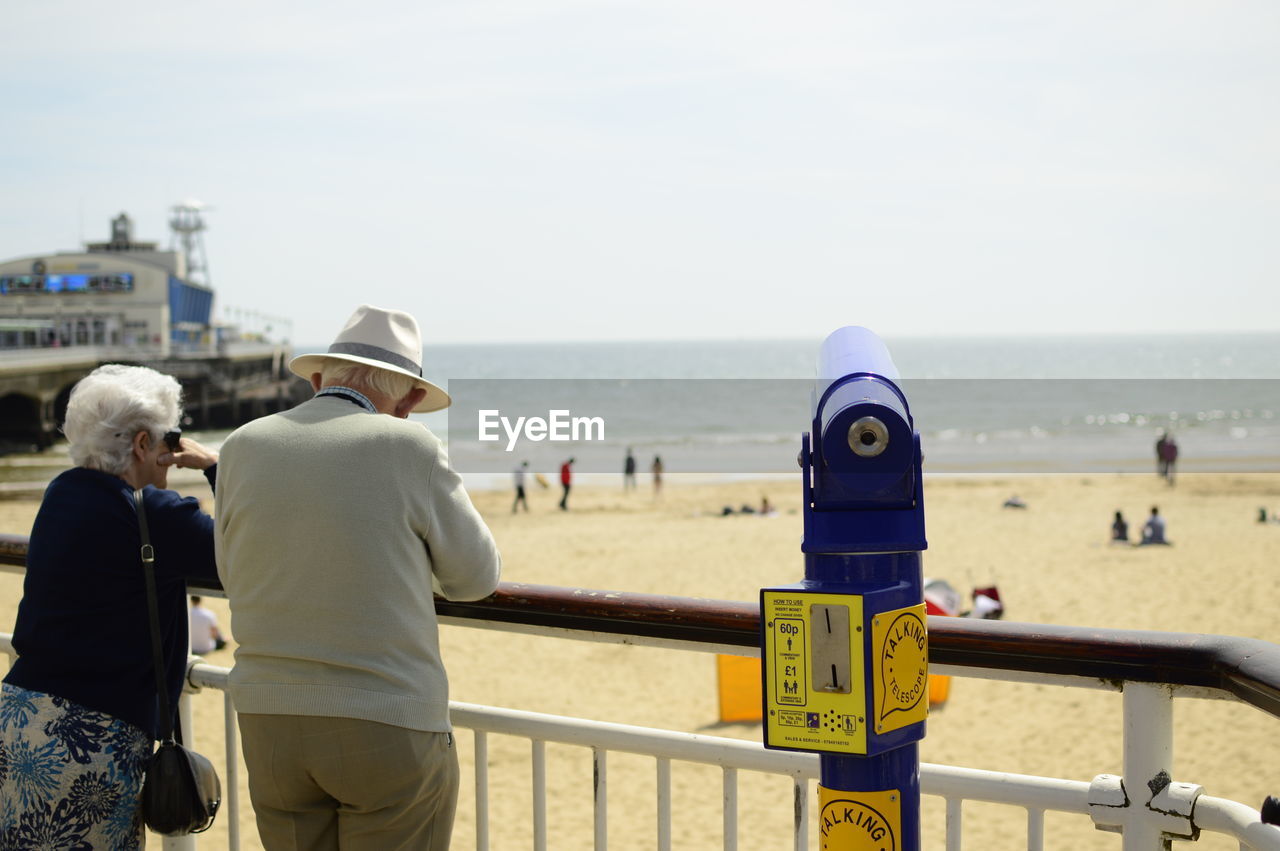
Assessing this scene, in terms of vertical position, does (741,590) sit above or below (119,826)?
below

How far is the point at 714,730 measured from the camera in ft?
28.6

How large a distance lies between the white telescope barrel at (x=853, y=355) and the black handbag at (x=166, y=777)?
136 centimetres

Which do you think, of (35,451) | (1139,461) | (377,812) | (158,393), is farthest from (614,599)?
(35,451)

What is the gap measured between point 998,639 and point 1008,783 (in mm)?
207

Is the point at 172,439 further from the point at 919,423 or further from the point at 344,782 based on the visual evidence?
the point at 919,423

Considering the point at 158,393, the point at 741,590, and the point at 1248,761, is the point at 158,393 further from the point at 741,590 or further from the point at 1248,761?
the point at 741,590

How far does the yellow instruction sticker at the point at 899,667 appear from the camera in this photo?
3.94ft

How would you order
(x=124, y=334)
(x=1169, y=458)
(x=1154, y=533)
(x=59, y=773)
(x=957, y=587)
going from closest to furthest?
(x=59, y=773)
(x=957, y=587)
(x=1154, y=533)
(x=1169, y=458)
(x=124, y=334)

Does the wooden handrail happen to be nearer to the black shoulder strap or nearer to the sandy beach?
the black shoulder strap

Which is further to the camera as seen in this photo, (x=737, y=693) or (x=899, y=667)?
(x=737, y=693)

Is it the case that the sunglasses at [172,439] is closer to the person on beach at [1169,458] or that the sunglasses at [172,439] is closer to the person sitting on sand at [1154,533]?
the person sitting on sand at [1154,533]

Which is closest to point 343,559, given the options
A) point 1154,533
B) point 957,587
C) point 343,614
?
point 343,614

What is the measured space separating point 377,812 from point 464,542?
0.45m

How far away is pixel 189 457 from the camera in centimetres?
218
